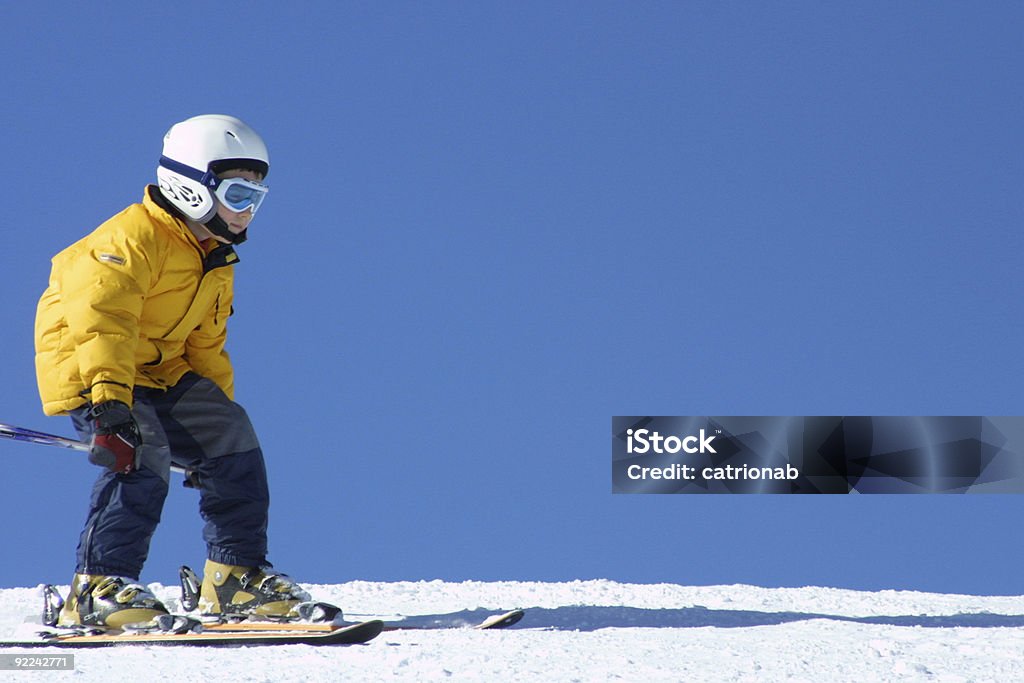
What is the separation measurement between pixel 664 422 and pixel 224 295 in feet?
9.95

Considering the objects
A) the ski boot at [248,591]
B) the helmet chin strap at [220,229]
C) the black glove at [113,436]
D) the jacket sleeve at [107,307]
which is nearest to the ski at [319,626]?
the ski boot at [248,591]

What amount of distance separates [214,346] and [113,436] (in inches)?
33.1

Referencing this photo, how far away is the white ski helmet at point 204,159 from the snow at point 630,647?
1625 mm

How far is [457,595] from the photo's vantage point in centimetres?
638

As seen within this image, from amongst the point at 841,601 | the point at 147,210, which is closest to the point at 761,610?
the point at 841,601

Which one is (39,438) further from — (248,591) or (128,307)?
(248,591)

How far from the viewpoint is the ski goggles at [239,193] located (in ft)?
15.0

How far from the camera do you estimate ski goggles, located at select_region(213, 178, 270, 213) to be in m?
4.56

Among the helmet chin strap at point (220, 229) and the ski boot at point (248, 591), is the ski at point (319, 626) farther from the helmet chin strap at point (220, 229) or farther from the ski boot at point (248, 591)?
the helmet chin strap at point (220, 229)

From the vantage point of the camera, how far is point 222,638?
418cm

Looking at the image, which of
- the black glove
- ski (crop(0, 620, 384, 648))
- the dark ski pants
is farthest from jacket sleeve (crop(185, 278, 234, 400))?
ski (crop(0, 620, 384, 648))

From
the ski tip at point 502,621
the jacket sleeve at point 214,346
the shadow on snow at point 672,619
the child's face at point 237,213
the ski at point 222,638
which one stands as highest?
the child's face at point 237,213

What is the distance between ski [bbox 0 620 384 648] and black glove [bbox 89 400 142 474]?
585 mm

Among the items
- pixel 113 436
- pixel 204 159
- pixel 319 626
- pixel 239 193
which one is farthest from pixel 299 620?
pixel 204 159
